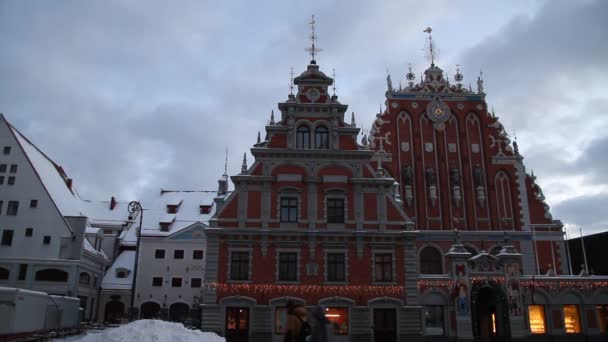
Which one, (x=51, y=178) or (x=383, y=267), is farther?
(x=51, y=178)

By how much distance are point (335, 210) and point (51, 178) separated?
29.9 meters

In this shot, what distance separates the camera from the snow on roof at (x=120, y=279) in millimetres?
46844

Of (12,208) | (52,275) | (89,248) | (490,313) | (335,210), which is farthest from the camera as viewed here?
(89,248)

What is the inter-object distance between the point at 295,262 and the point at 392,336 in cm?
696

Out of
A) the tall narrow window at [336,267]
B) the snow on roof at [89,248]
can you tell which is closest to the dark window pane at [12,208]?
the snow on roof at [89,248]

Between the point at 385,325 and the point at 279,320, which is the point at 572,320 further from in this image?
the point at 279,320

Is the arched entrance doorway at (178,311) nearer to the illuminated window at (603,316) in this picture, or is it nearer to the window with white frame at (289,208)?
the window with white frame at (289,208)

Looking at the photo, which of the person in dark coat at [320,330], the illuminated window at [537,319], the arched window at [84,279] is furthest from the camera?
the arched window at [84,279]

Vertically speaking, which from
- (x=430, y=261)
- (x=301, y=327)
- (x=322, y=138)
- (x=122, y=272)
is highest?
(x=322, y=138)

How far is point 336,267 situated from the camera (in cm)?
2903

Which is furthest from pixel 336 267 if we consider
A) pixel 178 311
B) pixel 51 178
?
pixel 51 178

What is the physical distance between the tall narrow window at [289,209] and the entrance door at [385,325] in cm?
730

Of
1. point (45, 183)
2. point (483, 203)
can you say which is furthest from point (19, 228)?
point (483, 203)

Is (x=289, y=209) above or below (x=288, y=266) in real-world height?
above
